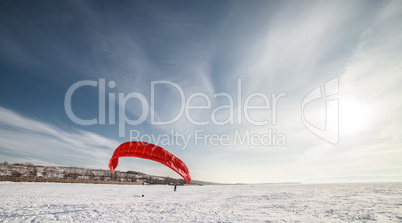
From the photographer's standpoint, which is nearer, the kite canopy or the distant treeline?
the kite canopy

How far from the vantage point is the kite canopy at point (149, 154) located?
42.7ft

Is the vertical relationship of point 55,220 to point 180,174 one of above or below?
below

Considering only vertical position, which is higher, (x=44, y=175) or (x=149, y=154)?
(x=149, y=154)

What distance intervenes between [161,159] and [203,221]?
5.49m

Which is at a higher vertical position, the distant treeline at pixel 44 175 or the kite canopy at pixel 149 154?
the kite canopy at pixel 149 154

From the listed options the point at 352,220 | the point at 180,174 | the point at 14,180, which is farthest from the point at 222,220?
the point at 14,180

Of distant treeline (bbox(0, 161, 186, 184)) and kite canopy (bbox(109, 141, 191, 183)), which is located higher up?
kite canopy (bbox(109, 141, 191, 183))

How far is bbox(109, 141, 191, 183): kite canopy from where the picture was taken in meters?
13.0

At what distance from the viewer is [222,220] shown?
911 cm

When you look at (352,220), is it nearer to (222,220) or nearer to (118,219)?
(222,220)

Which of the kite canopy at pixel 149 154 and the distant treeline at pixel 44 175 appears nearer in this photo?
the kite canopy at pixel 149 154

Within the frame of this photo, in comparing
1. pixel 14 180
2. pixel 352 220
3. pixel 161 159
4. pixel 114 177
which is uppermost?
pixel 161 159

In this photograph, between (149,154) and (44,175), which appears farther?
(44,175)

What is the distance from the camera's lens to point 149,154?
1327 centimetres
